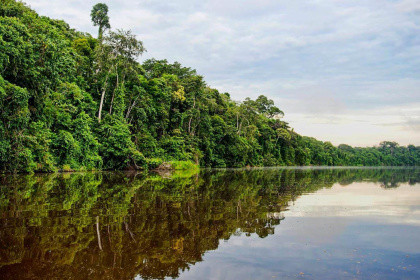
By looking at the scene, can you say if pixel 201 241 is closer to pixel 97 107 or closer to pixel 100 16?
pixel 97 107

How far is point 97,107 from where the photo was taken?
3353cm

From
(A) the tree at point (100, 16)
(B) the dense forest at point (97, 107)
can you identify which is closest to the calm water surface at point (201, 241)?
A: (B) the dense forest at point (97, 107)

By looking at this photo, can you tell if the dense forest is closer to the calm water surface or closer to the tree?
the tree

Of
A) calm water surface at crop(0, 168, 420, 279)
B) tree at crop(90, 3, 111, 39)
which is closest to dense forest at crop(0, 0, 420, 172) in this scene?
tree at crop(90, 3, 111, 39)

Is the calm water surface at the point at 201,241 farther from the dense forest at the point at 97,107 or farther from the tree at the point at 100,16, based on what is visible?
the tree at the point at 100,16

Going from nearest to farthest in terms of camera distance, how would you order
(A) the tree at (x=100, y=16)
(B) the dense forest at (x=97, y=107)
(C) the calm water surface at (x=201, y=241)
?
(C) the calm water surface at (x=201, y=241) → (B) the dense forest at (x=97, y=107) → (A) the tree at (x=100, y=16)

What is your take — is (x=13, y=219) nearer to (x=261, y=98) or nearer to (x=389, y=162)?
(x=261, y=98)

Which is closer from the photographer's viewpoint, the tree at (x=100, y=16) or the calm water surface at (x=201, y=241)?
the calm water surface at (x=201, y=241)

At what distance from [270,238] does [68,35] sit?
3813 cm

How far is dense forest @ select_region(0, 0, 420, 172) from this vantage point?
66.2 feet

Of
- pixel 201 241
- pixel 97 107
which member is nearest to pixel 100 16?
pixel 97 107

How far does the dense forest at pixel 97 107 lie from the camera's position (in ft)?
66.2

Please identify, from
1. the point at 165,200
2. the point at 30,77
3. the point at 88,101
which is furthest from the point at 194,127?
the point at 165,200

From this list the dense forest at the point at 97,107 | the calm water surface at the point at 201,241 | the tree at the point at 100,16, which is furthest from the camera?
the tree at the point at 100,16
